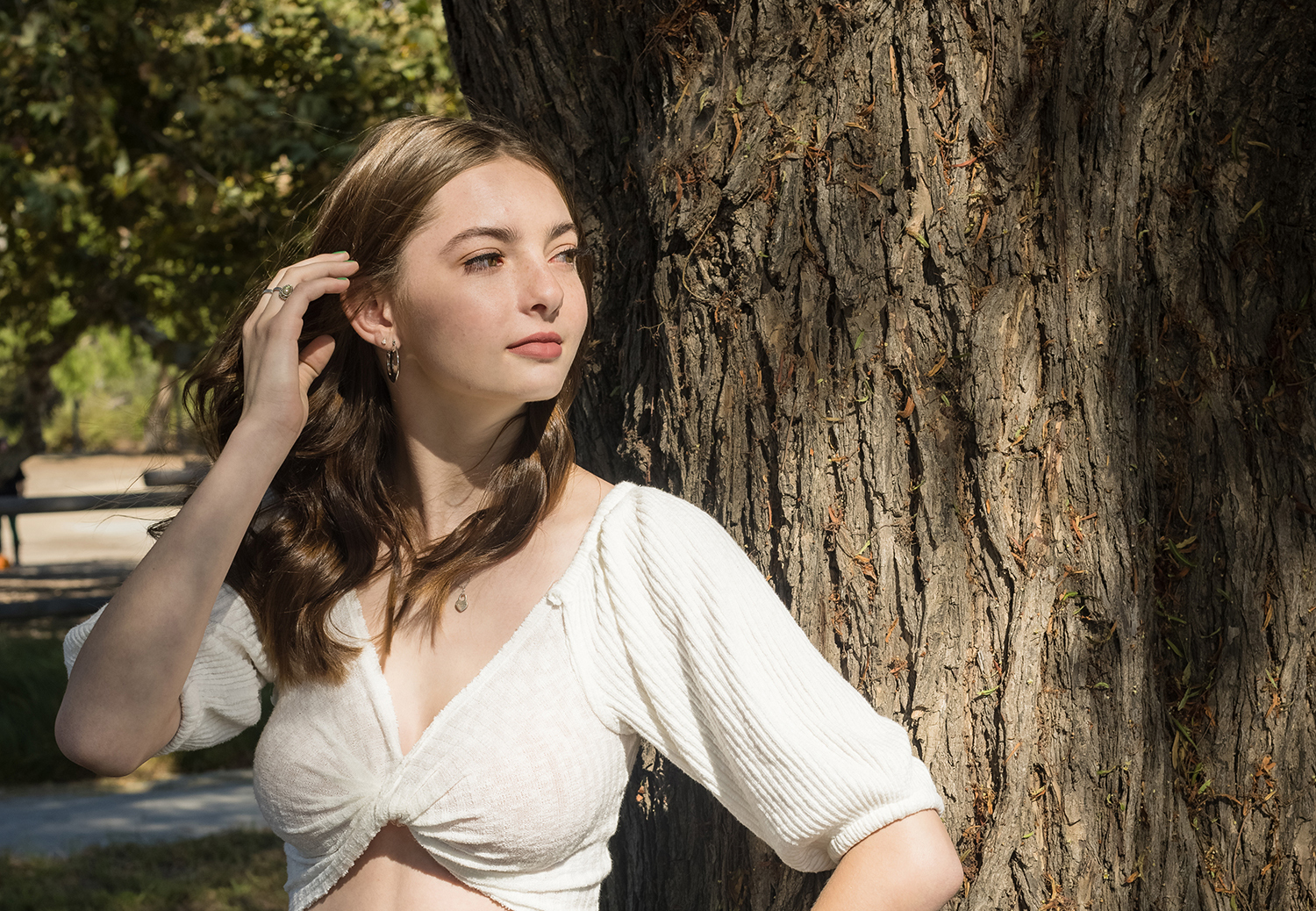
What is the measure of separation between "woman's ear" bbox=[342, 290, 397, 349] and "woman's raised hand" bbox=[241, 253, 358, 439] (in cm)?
4

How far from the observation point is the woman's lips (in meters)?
1.73

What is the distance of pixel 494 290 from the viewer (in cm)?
173

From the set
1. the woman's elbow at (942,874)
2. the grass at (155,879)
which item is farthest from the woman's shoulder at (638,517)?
the grass at (155,879)

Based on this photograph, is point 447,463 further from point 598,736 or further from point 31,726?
point 31,726

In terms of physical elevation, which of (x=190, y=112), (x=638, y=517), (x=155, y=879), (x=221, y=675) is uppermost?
(x=638, y=517)

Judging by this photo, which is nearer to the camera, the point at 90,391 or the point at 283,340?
the point at 283,340

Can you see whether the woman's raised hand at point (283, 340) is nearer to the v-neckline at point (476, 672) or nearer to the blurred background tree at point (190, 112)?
the v-neckline at point (476, 672)

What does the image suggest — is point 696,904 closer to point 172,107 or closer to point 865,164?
point 865,164

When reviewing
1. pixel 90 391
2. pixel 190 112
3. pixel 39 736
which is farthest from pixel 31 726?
pixel 90 391

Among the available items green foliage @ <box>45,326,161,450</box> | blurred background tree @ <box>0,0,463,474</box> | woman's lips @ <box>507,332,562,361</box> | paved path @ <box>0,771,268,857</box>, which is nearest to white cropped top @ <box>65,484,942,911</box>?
woman's lips @ <box>507,332,562,361</box>

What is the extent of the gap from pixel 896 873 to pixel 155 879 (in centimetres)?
396

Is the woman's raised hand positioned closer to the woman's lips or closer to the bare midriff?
the woman's lips

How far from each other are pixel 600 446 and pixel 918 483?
2.38ft

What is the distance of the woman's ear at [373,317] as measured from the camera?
6.18ft
